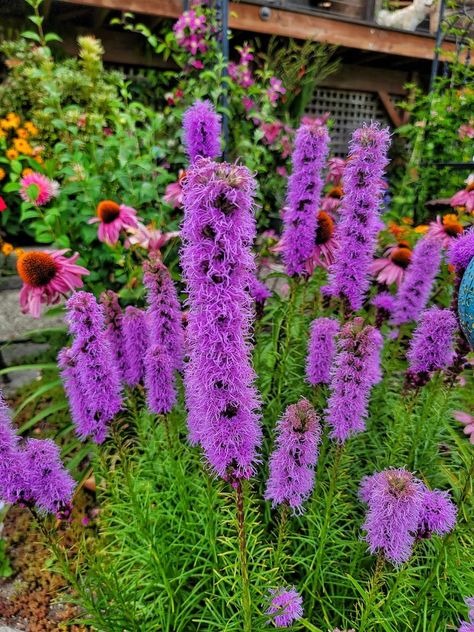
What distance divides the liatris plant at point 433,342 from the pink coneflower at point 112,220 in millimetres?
1822

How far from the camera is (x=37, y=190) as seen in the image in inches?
117

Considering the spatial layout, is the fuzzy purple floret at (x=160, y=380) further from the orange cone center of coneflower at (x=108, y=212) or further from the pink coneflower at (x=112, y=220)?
the orange cone center of coneflower at (x=108, y=212)

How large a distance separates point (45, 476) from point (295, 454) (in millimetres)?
701

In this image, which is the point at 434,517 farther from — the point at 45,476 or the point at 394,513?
the point at 45,476

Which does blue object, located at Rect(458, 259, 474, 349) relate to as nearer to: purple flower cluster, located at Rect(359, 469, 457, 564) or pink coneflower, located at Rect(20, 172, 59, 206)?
purple flower cluster, located at Rect(359, 469, 457, 564)

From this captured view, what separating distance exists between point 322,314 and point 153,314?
1181 mm

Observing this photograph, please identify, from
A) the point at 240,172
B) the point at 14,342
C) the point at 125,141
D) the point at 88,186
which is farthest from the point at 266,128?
the point at 240,172

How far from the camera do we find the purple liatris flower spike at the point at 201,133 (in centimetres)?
185

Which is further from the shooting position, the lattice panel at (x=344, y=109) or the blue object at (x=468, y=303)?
the lattice panel at (x=344, y=109)

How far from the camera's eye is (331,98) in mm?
8195

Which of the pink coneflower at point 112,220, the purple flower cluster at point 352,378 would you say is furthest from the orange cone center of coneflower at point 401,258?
the pink coneflower at point 112,220

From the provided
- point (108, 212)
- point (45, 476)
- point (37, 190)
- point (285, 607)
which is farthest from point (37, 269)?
point (285, 607)

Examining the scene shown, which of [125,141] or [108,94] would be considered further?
[108,94]

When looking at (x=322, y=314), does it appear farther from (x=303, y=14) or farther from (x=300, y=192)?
(x=303, y=14)
